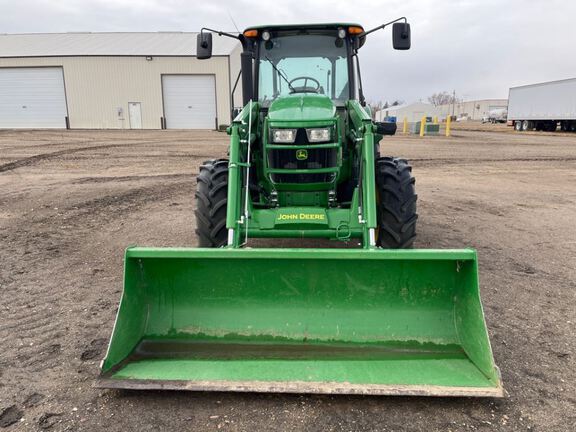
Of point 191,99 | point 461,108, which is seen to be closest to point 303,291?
point 191,99

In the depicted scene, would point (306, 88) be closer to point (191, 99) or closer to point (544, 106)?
point (191, 99)

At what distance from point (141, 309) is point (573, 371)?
2.95m

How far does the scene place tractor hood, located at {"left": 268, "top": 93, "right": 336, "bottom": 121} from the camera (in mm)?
4184

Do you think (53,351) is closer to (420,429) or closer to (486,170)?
(420,429)

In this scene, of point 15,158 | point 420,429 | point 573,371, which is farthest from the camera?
point 15,158

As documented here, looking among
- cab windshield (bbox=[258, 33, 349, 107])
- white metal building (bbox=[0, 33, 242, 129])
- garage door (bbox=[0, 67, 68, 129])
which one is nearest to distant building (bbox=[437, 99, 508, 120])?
white metal building (bbox=[0, 33, 242, 129])

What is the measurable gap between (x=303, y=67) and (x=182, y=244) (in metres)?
2.62

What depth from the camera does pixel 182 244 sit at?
19.1 feet

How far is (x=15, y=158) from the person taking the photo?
47.2ft

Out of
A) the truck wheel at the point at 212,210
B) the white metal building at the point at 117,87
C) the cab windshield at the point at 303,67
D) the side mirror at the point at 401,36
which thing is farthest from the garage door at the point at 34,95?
the side mirror at the point at 401,36

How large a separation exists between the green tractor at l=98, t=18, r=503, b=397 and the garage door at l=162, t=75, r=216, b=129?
30.7 m

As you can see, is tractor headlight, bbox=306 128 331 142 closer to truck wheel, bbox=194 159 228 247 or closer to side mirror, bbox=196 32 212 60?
truck wheel, bbox=194 159 228 247

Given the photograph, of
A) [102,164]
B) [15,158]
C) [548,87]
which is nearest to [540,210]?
[102,164]

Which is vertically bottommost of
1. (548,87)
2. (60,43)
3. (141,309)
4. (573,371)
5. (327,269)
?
(573,371)
